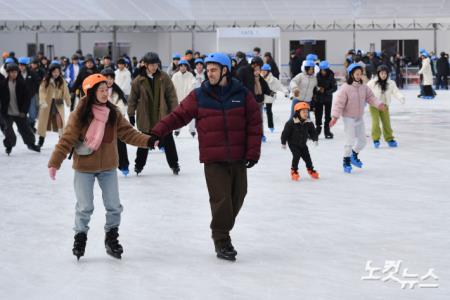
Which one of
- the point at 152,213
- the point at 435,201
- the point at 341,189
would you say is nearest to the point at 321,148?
the point at 341,189

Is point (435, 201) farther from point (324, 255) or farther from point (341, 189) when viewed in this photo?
point (324, 255)

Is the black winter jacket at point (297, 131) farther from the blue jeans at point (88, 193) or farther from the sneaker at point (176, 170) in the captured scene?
the blue jeans at point (88, 193)

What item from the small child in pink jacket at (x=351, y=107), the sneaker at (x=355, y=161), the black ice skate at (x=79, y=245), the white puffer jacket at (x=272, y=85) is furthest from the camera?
the white puffer jacket at (x=272, y=85)

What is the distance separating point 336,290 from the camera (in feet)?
17.7

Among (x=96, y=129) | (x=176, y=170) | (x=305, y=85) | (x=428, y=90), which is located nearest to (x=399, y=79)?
(x=428, y=90)

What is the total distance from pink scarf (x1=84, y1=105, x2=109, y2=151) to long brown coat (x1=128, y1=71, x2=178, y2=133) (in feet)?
15.3

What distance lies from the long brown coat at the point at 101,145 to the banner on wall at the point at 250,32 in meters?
24.1

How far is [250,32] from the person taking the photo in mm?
30484

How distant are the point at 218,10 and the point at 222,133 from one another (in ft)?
87.7

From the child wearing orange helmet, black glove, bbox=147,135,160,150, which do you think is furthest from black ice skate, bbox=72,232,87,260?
the child wearing orange helmet

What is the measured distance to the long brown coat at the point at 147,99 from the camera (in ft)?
36.2

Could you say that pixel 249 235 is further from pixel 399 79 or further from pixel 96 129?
pixel 399 79

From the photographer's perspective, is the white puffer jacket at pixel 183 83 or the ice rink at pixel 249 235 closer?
the ice rink at pixel 249 235

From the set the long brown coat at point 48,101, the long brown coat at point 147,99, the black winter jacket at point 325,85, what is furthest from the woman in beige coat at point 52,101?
the black winter jacket at point 325,85
